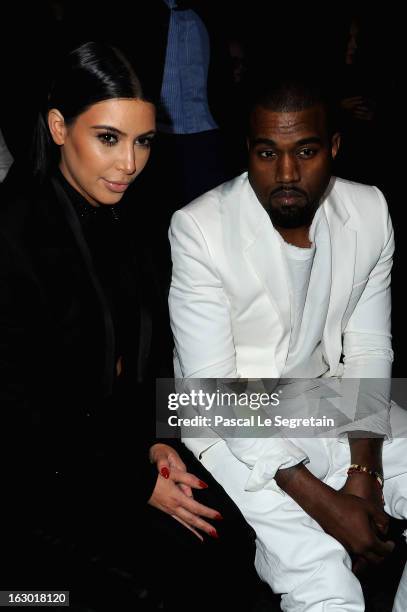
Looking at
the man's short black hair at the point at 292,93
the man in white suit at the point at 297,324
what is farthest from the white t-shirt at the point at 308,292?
the man's short black hair at the point at 292,93

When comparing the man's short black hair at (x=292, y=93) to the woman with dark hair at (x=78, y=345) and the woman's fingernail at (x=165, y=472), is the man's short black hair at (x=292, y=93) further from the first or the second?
the woman's fingernail at (x=165, y=472)

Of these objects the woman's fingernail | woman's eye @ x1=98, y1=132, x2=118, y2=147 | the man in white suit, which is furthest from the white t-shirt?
woman's eye @ x1=98, y1=132, x2=118, y2=147

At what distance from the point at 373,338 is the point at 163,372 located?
0.66 metres

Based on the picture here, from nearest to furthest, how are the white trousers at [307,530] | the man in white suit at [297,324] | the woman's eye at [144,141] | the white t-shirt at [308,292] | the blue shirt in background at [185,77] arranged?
1. the white trousers at [307,530]
2. the man in white suit at [297,324]
3. the woman's eye at [144,141]
4. the white t-shirt at [308,292]
5. the blue shirt in background at [185,77]

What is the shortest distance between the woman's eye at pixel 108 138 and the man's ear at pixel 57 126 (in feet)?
0.35

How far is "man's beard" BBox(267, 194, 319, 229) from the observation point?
1.79 meters

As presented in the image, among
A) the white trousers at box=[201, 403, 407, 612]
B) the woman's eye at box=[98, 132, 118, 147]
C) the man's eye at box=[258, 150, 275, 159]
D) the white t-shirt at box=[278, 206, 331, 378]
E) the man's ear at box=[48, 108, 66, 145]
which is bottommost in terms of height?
the white trousers at box=[201, 403, 407, 612]

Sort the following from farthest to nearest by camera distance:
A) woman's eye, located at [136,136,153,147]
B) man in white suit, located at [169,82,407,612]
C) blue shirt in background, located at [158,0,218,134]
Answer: blue shirt in background, located at [158,0,218,134] < woman's eye, located at [136,136,153,147] < man in white suit, located at [169,82,407,612]

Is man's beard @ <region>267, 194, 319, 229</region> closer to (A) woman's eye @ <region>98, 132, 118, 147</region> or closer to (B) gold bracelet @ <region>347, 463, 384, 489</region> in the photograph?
(A) woman's eye @ <region>98, 132, 118, 147</region>

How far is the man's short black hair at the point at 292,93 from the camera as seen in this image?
1745 millimetres

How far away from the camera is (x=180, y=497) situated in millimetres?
1742

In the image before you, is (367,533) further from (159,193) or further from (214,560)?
(159,193)

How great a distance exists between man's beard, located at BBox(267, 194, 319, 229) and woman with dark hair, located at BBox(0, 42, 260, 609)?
39 centimetres

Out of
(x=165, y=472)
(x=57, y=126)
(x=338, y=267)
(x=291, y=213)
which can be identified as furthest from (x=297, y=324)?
(x=57, y=126)
